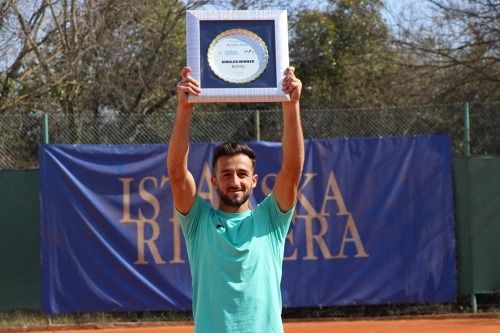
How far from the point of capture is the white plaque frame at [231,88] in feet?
13.0

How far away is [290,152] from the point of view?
4.00m

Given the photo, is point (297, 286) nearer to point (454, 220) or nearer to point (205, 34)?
point (454, 220)

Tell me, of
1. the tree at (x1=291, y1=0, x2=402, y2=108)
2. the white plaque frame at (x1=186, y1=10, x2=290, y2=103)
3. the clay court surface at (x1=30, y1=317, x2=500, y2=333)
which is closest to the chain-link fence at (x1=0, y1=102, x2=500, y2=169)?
the clay court surface at (x1=30, y1=317, x2=500, y2=333)

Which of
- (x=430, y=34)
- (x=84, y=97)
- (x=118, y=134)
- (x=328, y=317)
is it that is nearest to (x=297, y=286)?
(x=328, y=317)

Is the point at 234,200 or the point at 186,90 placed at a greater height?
the point at 186,90

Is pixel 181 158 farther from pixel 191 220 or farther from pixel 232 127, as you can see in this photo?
pixel 232 127

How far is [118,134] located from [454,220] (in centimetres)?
389

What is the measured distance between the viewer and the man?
12.5ft

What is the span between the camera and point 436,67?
52.6 feet

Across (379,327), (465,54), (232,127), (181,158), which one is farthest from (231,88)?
(465,54)

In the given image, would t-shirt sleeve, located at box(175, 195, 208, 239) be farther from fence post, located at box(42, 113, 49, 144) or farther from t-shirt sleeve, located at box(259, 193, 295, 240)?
fence post, located at box(42, 113, 49, 144)

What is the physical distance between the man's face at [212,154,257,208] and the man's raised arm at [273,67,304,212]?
0.13m

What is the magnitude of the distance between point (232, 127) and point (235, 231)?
25.4 ft

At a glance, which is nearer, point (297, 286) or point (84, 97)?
point (297, 286)
